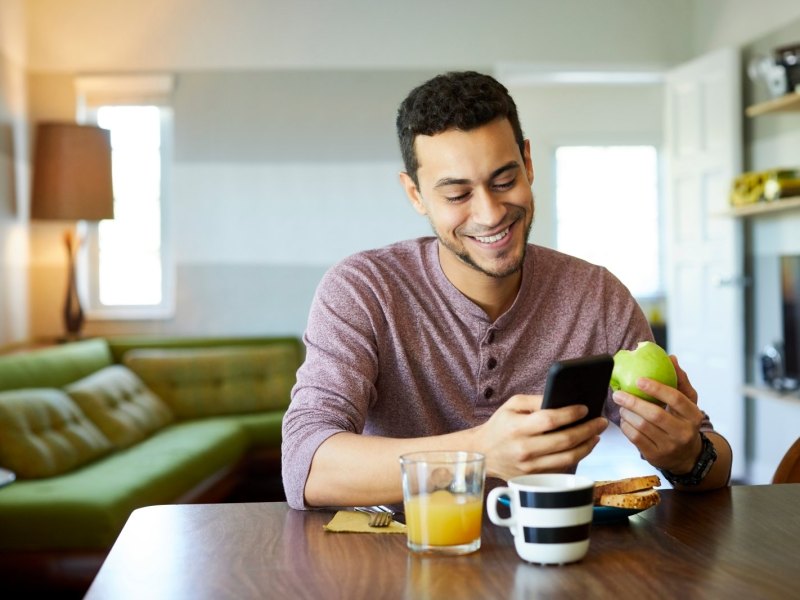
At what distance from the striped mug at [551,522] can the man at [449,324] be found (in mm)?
316

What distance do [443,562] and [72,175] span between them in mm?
4339

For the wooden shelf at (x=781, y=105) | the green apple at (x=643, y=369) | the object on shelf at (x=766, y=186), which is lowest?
the green apple at (x=643, y=369)

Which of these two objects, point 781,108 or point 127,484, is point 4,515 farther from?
point 781,108

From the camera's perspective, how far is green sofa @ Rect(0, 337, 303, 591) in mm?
2967

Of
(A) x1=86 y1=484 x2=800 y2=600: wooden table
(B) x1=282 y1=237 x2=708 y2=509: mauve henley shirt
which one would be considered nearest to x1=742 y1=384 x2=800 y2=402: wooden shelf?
(B) x1=282 y1=237 x2=708 y2=509: mauve henley shirt

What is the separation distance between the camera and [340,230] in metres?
5.74

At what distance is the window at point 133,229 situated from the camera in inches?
225

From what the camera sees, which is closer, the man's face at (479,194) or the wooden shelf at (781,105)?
the man's face at (479,194)

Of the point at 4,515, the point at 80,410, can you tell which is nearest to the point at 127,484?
the point at 4,515

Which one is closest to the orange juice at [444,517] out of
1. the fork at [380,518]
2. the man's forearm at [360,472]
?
the fork at [380,518]

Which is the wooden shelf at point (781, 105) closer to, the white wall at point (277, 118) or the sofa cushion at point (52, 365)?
the white wall at point (277, 118)

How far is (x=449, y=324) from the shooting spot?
1.71 meters

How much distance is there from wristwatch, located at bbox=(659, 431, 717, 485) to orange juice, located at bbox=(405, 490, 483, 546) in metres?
0.44

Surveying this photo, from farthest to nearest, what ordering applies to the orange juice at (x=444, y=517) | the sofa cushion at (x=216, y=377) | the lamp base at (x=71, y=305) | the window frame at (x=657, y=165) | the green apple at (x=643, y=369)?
the window frame at (x=657, y=165) → the lamp base at (x=71, y=305) → the sofa cushion at (x=216, y=377) → the green apple at (x=643, y=369) → the orange juice at (x=444, y=517)
